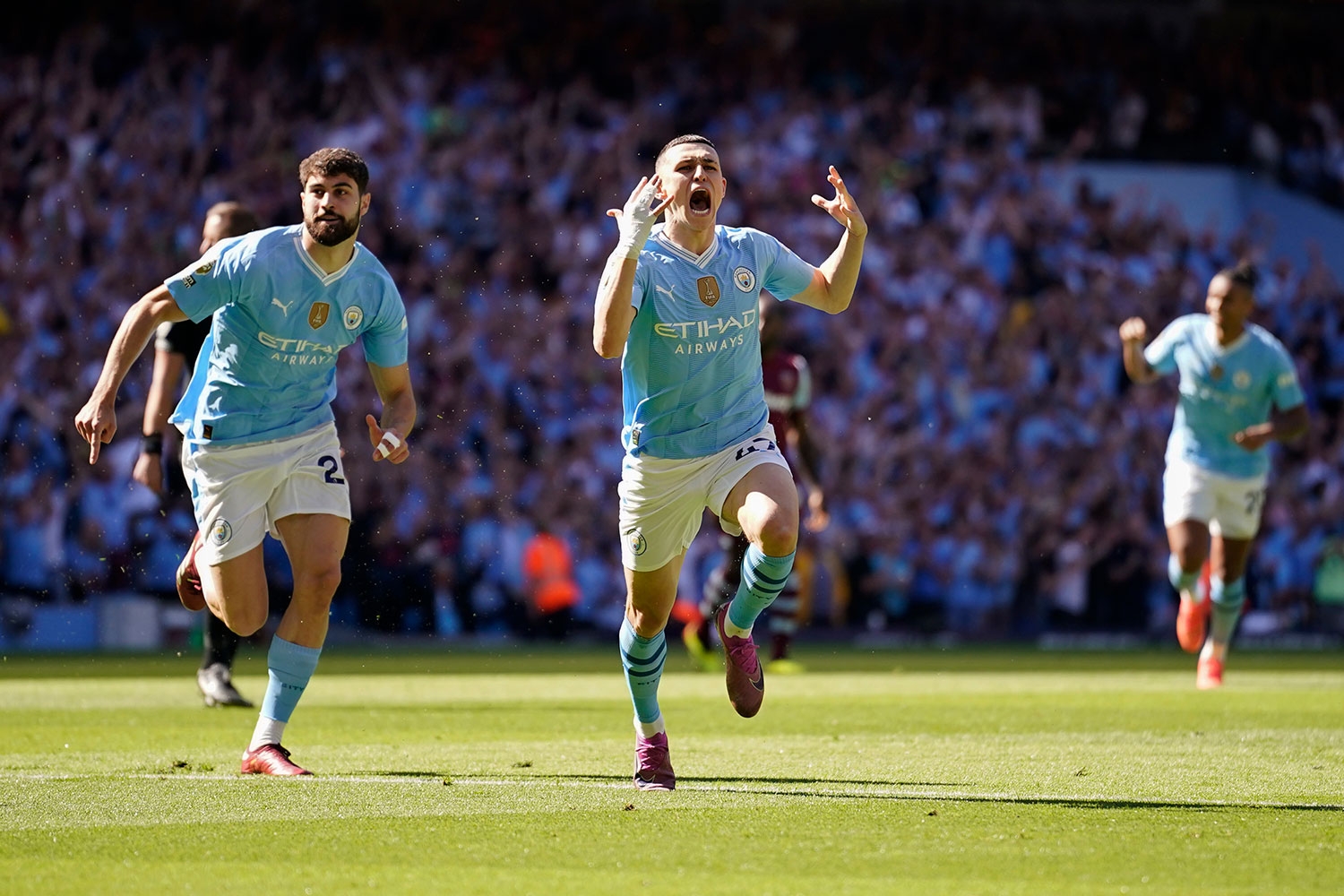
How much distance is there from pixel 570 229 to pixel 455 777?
15.8 meters

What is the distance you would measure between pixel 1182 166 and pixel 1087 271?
14.5 feet

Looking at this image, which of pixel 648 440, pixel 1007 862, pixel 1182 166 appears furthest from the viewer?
pixel 1182 166

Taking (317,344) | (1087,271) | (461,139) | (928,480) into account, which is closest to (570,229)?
(461,139)

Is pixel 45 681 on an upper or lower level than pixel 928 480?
lower

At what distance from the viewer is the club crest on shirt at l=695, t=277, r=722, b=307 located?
291 inches

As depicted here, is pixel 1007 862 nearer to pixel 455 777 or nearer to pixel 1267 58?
pixel 455 777

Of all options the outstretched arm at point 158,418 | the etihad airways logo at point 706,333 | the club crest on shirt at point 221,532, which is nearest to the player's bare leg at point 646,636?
the etihad airways logo at point 706,333

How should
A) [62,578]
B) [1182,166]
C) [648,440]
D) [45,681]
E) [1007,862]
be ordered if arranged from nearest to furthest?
[1007,862], [648,440], [45,681], [62,578], [1182,166]

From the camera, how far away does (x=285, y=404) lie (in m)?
7.87

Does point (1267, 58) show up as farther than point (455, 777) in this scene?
Yes

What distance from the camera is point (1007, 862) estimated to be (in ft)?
17.5

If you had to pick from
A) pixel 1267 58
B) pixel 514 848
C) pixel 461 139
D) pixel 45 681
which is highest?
pixel 1267 58

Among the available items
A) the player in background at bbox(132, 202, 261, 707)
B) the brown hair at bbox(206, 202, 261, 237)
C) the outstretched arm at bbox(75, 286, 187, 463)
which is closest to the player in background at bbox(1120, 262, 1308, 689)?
the brown hair at bbox(206, 202, 261, 237)

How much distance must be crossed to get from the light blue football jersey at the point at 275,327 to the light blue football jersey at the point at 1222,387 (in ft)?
23.4
